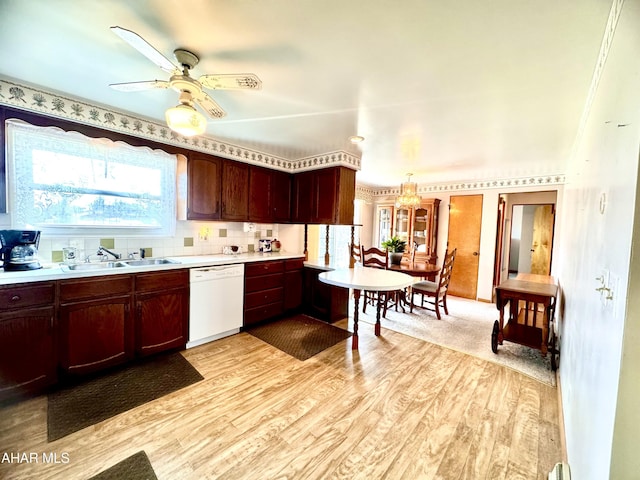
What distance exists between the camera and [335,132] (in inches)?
110

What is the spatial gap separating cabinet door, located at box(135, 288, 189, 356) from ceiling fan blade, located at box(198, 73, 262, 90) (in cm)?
193

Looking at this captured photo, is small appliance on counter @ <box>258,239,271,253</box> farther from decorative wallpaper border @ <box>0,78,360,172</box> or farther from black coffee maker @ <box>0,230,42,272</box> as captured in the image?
black coffee maker @ <box>0,230,42,272</box>

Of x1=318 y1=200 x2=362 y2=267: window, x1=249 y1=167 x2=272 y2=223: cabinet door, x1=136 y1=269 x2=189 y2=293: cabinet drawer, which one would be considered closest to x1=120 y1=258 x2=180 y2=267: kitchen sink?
x1=136 y1=269 x2=189 y2=293: cabinet drawer

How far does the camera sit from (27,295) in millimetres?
1866

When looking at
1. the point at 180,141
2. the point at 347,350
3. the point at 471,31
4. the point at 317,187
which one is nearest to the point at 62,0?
the point at 180,141

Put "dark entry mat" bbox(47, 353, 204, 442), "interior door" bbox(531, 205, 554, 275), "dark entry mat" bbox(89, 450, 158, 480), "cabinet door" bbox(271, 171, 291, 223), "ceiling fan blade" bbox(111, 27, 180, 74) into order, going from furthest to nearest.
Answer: "interior door" bbox(531, 205, 554, 275)
"cabinet door" bbox(271, 171, 291, 223)
"dark entry mat" bbox(47, 353, 204, 442)
"dark entry mat" bbox(89, 450, 158, 480)
"ceiling fan blade" bbox(111, 27, 180, 74)

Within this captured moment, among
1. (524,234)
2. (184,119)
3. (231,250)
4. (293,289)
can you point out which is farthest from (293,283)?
(524,234)

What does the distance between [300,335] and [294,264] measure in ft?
3.29

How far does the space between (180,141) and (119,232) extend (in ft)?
3.82

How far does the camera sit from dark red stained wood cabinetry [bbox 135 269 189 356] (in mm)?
2404

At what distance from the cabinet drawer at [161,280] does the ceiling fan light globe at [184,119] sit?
1505mm

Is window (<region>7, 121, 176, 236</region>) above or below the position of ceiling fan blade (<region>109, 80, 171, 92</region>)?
below

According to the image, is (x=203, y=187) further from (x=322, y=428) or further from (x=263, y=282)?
(x=322, y=428)

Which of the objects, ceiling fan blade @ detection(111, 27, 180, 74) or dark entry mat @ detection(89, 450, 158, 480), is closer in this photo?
ceiling fan blade @ detection(111, 27, 180, 74)
